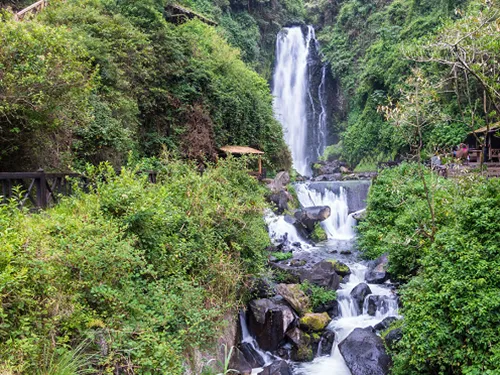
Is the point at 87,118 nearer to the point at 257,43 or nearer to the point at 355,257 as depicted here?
the point at 355,257

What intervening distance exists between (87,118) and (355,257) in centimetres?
1049

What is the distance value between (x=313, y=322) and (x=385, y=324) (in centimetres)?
170

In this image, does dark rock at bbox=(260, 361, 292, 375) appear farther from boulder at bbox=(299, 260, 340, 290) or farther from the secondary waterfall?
the secondary waterfall

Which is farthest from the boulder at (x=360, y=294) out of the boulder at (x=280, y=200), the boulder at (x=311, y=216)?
the boulder at (x=280, y=200)

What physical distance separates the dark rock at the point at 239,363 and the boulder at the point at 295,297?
2008 millimetres

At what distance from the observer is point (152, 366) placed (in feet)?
14.0

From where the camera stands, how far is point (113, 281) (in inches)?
195

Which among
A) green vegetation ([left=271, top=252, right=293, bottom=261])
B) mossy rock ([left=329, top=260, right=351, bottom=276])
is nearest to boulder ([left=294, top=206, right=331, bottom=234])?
green vegetation ([left=271, top=252, right=293, bottom=261])

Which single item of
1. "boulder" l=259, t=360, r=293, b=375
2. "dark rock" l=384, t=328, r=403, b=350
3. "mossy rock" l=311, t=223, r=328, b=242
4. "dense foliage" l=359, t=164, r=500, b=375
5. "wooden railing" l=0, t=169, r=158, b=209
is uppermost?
"wooden railing" l=0, t=169, r=158, b=209

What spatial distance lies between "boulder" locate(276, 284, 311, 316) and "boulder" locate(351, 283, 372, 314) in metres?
1.47

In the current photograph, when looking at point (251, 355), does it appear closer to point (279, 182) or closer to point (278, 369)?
point (278, 369)

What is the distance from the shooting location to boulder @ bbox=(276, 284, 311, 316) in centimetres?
928

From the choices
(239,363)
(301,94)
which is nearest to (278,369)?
(239,363)

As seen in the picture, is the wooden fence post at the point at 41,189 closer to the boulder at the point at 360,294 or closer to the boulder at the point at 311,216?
the boulder at the point at 360,294
